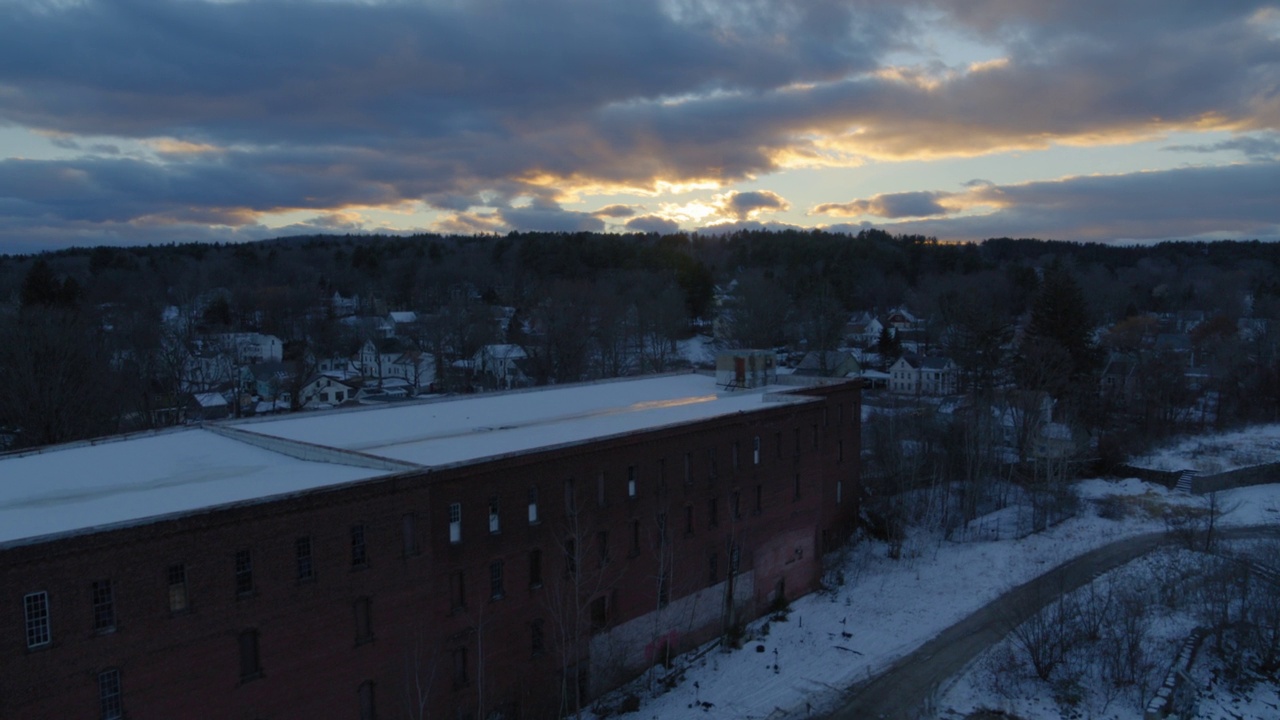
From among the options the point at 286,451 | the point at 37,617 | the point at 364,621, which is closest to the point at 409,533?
the point at 364,621

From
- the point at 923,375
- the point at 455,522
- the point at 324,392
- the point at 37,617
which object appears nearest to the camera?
the point at 37,617

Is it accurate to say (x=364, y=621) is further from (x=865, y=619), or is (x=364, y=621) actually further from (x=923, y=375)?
(x=923, y=375)

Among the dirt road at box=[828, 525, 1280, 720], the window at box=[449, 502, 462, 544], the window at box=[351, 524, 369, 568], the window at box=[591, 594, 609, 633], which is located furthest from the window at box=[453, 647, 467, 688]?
the dirt road at box=[828, 525, 1280, 720]

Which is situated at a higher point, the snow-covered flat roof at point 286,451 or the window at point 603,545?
the snow-covered flat roof at point 286,451

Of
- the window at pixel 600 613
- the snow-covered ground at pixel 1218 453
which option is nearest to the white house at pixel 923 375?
the snow-covered ground at pixel 1218 453

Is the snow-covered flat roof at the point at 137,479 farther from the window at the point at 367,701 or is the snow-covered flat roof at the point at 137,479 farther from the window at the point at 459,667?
the window at the point at 459,667

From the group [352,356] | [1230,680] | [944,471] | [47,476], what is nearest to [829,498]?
[944,471]

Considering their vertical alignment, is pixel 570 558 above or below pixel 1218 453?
above
